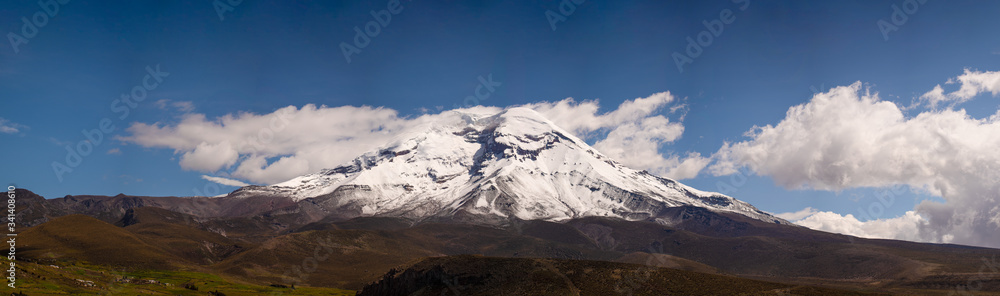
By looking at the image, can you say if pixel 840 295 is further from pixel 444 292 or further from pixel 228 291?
pixel 228 291

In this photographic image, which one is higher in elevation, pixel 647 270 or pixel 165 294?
pixel 647 270

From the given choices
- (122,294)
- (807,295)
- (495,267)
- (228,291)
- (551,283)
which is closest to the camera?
(807,295)

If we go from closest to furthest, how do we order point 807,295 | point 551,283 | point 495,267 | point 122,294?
point 807,295
point 122,294
point 551,283
point 495,267

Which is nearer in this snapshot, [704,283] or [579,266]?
[704,283]

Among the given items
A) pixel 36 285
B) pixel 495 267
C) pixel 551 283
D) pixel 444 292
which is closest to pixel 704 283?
pixel 551 283

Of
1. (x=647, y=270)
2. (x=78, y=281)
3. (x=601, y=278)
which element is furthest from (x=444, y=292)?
(x=78, y=281)

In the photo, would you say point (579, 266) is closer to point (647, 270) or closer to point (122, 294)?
point (647, 270)
